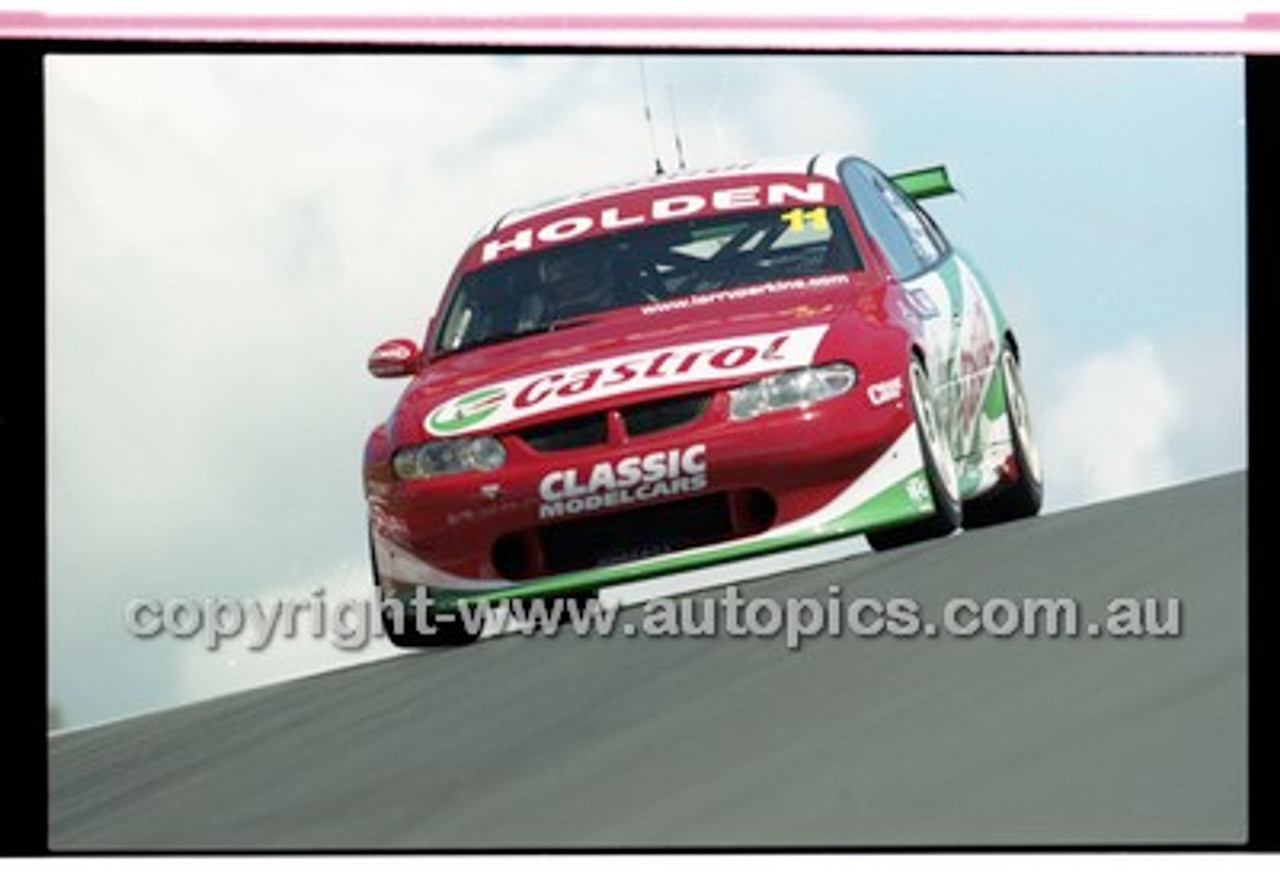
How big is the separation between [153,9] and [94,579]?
1.38 metres

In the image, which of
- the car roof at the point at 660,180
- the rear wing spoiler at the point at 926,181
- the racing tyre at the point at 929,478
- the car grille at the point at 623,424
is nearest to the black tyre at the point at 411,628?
the car grille at the point at 623,424

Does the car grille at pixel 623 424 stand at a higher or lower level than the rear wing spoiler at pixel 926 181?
lower

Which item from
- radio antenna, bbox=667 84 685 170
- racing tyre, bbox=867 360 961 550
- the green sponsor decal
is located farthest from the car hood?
radio antenna, bbox=667 84 685 170

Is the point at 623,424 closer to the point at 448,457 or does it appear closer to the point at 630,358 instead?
the point at 630,358

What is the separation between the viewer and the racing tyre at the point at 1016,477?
9695 millimetres

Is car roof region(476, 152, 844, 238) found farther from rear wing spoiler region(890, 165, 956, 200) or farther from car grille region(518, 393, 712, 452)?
car grille region(518, 393, 712, 452)

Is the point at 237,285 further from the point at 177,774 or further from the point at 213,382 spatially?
the point at 177,774

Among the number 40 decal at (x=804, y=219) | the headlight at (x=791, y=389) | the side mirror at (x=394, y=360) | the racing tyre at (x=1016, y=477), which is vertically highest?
the number 40 decal at (x=804, y=219)

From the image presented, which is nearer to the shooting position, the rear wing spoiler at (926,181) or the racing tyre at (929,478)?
the racing tyre at (929,478)

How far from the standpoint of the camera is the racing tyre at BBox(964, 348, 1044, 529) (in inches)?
382

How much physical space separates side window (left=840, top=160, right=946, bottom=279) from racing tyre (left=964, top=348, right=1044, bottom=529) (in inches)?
12.6

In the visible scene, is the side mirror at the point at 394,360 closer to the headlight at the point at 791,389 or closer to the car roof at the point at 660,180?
the car roof at the point at 660,180

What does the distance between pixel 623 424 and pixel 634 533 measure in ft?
0.86

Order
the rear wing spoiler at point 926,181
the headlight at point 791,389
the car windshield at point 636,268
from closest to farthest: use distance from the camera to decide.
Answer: the headlight at point 791,389 → the rear wing spoiler at point 926,181 → the car windshield at point 636,268
